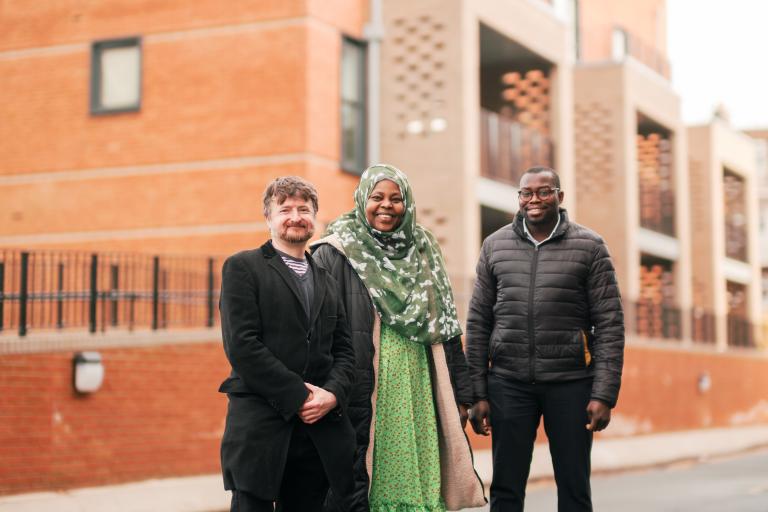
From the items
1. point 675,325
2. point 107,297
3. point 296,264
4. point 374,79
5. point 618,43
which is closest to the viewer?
point 296,264

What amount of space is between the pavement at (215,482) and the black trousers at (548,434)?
5280 millimetres

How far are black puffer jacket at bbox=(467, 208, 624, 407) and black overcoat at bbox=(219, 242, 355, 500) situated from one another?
1308mm

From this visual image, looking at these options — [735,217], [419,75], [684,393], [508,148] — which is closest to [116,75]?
[419,75]

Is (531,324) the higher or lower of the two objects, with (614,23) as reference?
lower

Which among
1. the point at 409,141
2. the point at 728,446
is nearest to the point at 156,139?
the point at 409,141

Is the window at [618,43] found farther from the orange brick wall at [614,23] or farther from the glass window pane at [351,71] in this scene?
the glass window pane at [351,71]

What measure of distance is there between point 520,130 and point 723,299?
14.8 m

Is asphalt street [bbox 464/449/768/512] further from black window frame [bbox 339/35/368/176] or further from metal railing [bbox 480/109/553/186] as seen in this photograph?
metal railing [bbox 480/109/553/186]

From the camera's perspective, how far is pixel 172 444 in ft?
44.0

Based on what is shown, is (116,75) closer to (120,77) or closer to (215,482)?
(120,77)

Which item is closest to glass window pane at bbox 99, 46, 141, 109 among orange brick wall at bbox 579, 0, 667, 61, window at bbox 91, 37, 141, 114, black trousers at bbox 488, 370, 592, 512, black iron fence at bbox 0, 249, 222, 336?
window at bbox 91, 37, 141, 114

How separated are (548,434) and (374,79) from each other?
44.9ft

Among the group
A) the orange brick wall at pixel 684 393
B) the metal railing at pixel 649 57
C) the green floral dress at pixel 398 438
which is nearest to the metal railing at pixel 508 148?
the orange brick wall at pixel 684 393

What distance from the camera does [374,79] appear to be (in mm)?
19828
